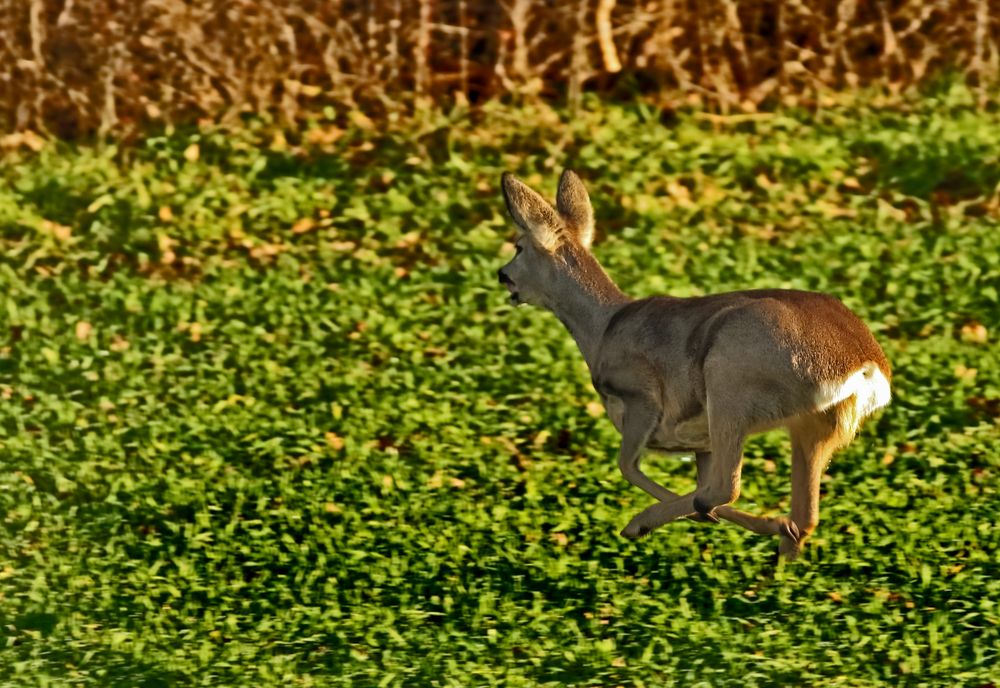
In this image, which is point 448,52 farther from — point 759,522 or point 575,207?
Answer: point 759,522

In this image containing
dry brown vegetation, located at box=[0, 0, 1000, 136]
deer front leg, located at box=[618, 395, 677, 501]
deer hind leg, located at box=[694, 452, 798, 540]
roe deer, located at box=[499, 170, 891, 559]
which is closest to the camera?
roe deer, located at box=[499, 170, 891, 559]

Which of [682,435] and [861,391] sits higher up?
[861,391]

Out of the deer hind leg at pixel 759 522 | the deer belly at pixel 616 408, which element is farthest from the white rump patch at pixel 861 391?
the deer belly at pixel 616 408

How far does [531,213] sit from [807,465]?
1.54m

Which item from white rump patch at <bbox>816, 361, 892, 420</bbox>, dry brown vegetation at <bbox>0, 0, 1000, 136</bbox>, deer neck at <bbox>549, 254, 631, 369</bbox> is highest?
dry brown vegetation at <bbox>0, 0, 1000, 136</bbox>

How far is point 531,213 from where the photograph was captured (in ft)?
25.0

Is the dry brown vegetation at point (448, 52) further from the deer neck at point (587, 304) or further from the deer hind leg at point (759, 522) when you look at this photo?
the deer hind leg at point (759, 522)


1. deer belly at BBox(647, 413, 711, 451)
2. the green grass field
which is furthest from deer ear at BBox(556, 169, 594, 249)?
the green grass field

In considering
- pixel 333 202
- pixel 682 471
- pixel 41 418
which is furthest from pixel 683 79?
pixel 41 418

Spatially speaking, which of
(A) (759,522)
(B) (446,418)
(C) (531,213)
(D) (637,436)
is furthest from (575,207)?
(B) (446,418)

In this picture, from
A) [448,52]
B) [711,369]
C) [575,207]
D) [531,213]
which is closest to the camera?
[711,369]

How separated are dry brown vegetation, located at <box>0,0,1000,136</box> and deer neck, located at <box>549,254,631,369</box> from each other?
803 centimetres

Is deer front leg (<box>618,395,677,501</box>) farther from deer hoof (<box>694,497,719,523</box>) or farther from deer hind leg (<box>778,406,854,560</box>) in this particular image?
deer hind leg (<box>778,406,854,560</box>)

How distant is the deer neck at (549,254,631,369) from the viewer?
25.1 feet
